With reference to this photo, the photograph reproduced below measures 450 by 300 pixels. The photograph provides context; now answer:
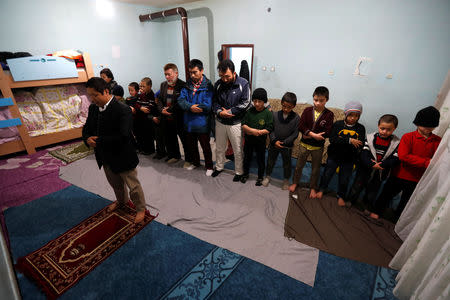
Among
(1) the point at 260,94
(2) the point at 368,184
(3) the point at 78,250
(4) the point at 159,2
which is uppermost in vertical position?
(4) the point at 159,2

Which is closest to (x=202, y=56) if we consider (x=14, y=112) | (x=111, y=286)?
(x=14, y=112)

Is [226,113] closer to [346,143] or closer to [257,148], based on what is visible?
[257,148]

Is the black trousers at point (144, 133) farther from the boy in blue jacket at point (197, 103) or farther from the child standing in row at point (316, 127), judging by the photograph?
the child standing in row at point (316, 127)

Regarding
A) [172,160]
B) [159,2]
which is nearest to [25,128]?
[172,160]

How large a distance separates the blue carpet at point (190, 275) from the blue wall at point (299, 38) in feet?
7.35

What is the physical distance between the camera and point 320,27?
3.02 meters

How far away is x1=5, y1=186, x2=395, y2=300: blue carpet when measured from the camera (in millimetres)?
1460

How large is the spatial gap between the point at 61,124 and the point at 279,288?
442cm

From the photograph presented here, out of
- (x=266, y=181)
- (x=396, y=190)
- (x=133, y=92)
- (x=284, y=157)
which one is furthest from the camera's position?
(x=133, y=92)

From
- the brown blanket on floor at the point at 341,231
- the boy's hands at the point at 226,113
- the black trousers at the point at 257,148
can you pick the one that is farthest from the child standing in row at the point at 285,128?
the brown blanket on floor at the point at 341,231

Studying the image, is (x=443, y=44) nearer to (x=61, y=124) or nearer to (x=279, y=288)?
(x=279, y=288)

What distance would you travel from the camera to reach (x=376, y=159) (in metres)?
1.94

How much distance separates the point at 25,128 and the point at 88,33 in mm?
2133

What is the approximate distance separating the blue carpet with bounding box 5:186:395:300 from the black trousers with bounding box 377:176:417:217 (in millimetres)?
679
